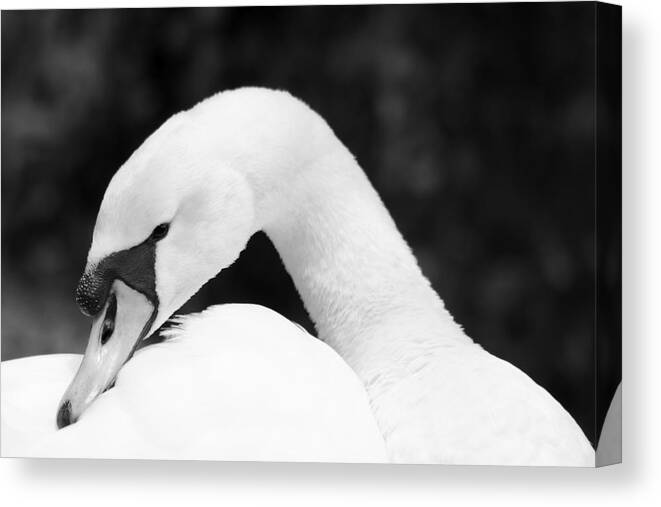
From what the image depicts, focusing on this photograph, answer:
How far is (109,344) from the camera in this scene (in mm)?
2416

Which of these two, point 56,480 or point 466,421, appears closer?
point 466,421

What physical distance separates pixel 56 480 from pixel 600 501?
1179 millimetres

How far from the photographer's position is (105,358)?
2408 mm

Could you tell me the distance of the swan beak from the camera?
7.79ft

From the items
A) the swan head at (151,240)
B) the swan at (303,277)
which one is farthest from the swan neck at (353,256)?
the swan head at (151,240)

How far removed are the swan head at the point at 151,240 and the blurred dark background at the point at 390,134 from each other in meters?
0.16

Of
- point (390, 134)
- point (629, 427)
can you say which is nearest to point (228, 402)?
point (390, 134)

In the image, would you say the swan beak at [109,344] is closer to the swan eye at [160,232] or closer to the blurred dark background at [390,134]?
the swan eye at [160,232]

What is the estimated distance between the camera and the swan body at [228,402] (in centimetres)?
237

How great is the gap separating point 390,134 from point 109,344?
758 millimetres

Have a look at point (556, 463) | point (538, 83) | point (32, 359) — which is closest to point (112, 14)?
point (32, 359)

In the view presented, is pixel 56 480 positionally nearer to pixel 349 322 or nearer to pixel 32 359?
pixel 32 359

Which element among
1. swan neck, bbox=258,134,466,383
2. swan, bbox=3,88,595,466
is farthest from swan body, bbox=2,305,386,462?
swan neck, bbox=258,134,466,383

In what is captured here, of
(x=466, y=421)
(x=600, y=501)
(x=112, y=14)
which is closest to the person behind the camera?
(x=466, y=421)
